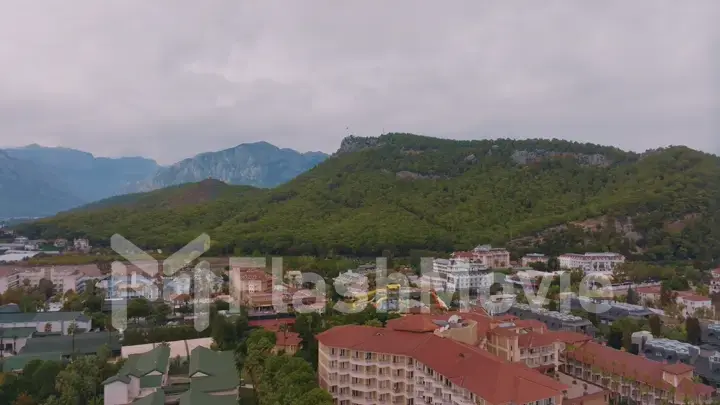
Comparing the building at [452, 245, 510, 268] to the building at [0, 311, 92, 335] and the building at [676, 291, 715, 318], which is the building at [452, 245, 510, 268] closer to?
the building at [676, 291, 715, 318]

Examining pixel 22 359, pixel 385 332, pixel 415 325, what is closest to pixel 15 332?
pixel 22 359

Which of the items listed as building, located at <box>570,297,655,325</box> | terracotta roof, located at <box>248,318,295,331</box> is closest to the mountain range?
terracotta roof, located at <box>248,318,295,331</box>

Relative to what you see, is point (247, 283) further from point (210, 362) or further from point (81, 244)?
point (81, 244)

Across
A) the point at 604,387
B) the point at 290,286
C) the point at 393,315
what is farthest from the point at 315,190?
the point at 604,387

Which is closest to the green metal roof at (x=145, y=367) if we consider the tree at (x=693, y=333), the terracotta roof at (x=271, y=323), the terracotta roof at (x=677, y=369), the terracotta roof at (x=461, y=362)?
the terracotta roof at (x=271, y=323)

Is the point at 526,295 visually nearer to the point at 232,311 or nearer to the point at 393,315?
the point at 393,315

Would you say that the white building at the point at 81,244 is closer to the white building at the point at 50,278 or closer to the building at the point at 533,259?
the white building at the point at 50,278
